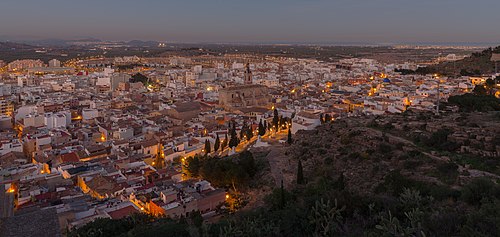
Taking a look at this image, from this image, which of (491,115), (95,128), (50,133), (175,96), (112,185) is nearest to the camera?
(112,185)

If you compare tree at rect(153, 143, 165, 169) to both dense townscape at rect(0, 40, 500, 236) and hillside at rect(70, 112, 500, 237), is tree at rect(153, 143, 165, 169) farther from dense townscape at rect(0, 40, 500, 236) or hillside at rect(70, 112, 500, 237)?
hillside at rect(70, 112, 500, 237)

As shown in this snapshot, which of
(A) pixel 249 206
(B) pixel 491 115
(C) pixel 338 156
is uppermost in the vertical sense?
(B) pixel 491 115

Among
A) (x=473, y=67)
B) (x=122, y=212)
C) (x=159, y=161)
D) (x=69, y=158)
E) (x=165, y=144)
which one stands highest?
(x=473, y=67)

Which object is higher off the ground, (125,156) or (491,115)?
(491,115)

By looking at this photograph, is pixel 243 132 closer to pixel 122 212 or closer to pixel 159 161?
pixel 159 161

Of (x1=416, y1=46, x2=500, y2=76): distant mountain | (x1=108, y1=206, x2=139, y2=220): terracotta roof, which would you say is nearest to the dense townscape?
(x1=108, y1=206, x2=139, y2=220): terracotta roof

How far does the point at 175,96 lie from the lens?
35.8 m

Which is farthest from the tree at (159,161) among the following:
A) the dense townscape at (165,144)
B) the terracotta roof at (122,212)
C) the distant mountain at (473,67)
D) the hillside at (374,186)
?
the distant mountain at (473,67)

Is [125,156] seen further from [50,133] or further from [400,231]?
[400,231]

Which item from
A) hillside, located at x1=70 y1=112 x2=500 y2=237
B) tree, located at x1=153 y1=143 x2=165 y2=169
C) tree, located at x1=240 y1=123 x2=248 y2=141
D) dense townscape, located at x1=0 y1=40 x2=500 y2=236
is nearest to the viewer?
hillside, located at x1=70 y1=112 x2=500 y2=237

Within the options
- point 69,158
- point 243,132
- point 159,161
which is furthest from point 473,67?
point 69,158

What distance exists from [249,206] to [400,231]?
6.42 metres

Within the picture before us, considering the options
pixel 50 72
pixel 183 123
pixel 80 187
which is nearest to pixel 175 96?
pixel 183 123

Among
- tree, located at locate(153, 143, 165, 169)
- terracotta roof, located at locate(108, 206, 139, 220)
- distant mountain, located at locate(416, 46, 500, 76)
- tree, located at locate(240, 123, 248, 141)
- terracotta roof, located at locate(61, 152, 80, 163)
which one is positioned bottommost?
tree, located at locate(153, 143, 165, 169)
